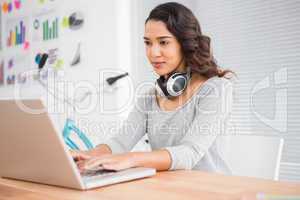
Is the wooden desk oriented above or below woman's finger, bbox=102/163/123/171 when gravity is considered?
below

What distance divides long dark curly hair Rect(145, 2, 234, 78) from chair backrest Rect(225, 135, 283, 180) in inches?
13.1

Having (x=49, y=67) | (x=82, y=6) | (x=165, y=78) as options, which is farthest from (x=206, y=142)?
(x=49, y=67)

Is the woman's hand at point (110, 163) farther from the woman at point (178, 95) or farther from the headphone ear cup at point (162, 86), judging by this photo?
the headphone ear cup at point (162, 86)

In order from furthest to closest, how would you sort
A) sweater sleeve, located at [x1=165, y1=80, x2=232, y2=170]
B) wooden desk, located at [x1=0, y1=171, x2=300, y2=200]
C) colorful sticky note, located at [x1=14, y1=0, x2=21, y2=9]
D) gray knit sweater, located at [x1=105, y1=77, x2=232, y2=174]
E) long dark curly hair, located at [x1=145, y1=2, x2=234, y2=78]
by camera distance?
1. colorful sticky note, located at [x1=14, y1=0, x2=21, y2=9]
2. long dark curly hair, located at [x1=145, y1=2, x2=234, y2=78]
3. gray knit sweater, located at [x1=105, y1=77, x2=232, y2=174]
4. sweater sleeve, located at [x1=165, y1=80, x2=232, y2=170]
5. wooden desk, located at [x1=0, y1=171, x2=300, y2=200]

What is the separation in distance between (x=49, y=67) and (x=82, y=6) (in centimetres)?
72

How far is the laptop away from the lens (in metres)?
0.79

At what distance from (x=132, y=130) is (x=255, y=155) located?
563mm

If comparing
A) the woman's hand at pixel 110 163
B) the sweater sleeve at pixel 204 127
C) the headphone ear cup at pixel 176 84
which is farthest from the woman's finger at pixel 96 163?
the headphone ear cup at pixel 176 84

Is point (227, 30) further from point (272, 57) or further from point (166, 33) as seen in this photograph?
point (166, 33)

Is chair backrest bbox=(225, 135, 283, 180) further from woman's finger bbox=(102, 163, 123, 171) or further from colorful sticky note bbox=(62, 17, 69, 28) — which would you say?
colorful sticky note bbox=(62, 17, 69, 28)

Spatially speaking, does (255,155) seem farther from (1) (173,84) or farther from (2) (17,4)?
(2) (17,4)

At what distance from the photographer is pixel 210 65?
5.59ft

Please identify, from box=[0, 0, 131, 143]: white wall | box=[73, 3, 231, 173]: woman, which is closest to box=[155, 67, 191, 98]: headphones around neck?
box=[73, 3, 231, 173]: woman

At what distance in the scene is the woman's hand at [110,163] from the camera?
99cm
